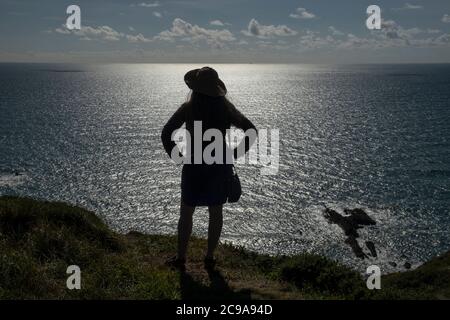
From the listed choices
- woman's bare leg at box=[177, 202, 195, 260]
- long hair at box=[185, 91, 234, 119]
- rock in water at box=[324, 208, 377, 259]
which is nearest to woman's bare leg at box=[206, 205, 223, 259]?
woman's bare leg at box=[177, 202, 195, 260]

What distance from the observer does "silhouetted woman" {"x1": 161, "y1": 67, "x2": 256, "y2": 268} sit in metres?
6.67

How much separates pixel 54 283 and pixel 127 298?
1.27 meters

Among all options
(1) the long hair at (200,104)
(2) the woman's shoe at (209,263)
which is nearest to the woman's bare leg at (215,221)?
(2) the woman's shoe at (209,263)

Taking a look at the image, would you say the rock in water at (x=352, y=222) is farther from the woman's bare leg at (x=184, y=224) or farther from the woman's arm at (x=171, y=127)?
the woman's arm at (x=171, y=127)

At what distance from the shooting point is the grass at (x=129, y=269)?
6.59m

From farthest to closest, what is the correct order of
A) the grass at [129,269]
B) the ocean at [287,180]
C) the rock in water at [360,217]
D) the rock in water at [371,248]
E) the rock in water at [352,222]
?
the rock in water at [360,217] < the ocean at [287,180] < the rock in water at [352,222] < the rock in water at [371,248] < the grass at [129,269]

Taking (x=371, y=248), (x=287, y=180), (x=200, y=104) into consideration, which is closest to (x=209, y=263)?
(x=200, y=104)

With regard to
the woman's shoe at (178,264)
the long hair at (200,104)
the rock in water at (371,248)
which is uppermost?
the long hair at (200,104)

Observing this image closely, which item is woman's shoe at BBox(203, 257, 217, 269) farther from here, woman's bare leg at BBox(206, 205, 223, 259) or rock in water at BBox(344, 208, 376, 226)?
rock in water at BBox(344, 208, 376, 226)

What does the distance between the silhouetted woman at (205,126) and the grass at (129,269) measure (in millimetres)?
1302

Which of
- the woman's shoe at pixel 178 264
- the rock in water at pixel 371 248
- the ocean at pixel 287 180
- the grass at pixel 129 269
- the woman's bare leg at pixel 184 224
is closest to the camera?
the grass at pixel 129 269

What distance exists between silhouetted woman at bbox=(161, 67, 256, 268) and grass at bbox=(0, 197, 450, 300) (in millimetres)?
1302

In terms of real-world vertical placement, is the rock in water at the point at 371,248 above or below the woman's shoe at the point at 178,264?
below
